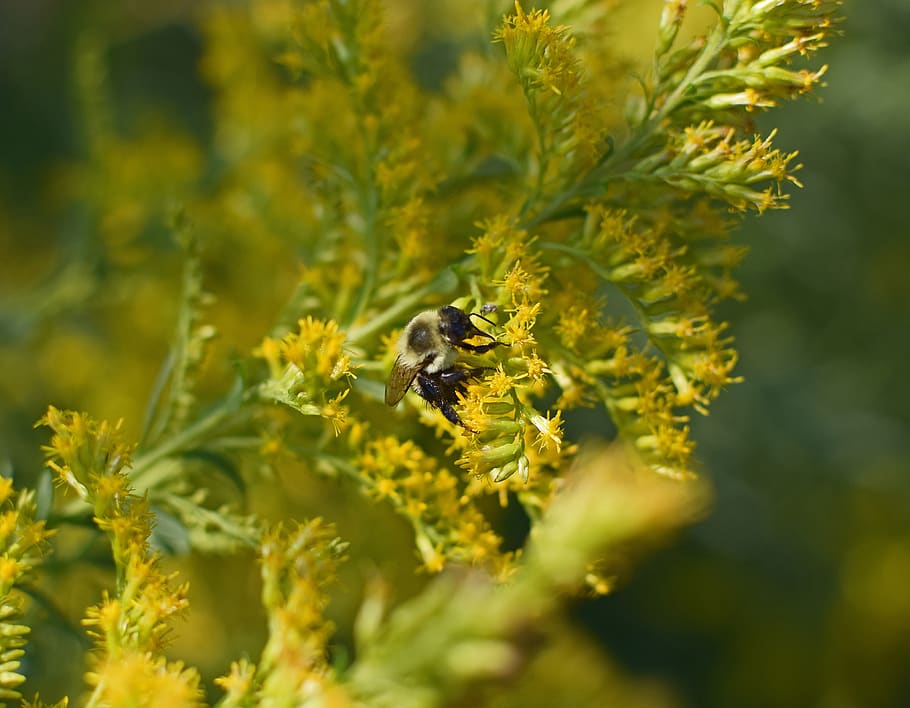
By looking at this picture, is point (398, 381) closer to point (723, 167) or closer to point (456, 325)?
point (456, 325)

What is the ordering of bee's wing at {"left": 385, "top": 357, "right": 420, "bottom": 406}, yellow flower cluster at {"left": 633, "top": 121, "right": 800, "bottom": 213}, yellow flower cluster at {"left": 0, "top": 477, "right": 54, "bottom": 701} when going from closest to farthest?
yellow flower cluster at {"left": 0, "top": 477, "right": 54, "bottom": 701}, yellow flower cluster at {"left": 633, "top": 121, "right": 800, "bottom": 213}, bee's wing at {"left": 385, "top": 357, "right": 420, "bottom": 406}

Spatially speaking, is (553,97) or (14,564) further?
(553,97)

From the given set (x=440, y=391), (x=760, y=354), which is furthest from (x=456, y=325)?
(x=760, y=354)

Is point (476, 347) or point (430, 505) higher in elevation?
point (476, 347)

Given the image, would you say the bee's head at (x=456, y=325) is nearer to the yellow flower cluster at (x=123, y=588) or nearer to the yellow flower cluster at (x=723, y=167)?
the yellow flower cluster at (x=723, y=167)

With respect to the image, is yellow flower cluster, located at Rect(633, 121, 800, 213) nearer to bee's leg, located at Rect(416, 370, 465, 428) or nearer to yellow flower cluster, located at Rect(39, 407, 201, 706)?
bee's leg, located at Rect(416, 370, 465, 428)

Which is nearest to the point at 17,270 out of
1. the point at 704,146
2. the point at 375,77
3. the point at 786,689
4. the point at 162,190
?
the point at 162,190

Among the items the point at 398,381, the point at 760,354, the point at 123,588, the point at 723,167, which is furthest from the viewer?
the point at 760,354

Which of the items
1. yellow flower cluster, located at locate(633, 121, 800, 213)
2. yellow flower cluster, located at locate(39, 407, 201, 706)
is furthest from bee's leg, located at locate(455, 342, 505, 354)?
yellow flower cluster, located at locate(39, 407, 201, 706)
